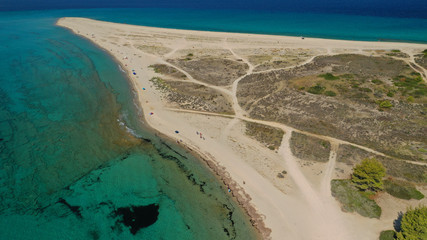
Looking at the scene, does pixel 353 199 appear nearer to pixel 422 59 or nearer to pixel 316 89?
pixel 316 89

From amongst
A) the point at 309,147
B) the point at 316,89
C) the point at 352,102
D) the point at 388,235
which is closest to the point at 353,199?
the point at 388,235

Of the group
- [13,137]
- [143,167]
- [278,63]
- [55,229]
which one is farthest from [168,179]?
[278,63]

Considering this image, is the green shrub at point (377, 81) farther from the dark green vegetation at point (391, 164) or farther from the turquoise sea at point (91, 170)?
the turquoise sea at point (91, 170)

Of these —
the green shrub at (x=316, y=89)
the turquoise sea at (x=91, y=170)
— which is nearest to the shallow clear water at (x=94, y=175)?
the turquoise sea at (x=91, y=170)

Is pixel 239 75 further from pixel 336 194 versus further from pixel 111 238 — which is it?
pixel 111 238

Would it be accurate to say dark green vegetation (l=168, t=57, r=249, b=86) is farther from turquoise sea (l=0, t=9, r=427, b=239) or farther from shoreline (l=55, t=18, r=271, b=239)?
shoreline (l=55, t=18, r=271, b=239)

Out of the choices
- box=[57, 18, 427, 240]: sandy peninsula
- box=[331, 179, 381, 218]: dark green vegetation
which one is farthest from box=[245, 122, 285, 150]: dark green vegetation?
box=[331, 179, 381, 218]: dark green vegetation
